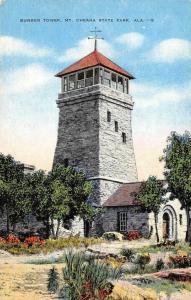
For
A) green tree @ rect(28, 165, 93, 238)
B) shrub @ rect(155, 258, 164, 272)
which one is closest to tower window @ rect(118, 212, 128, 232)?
green tree @ rect(28, 165, 93, 238)

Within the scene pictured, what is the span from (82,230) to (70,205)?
477 cm

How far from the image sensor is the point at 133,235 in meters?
30.8

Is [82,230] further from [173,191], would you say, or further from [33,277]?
[33,277]

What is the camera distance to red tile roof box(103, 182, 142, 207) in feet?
109

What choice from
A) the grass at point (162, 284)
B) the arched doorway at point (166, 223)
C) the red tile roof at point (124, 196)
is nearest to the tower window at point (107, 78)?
the red tile roof at point (124, 196)

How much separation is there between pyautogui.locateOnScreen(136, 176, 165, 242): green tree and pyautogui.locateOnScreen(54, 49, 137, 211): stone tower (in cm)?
489

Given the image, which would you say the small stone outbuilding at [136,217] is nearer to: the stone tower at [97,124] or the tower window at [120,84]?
the stone tower at [97,124]

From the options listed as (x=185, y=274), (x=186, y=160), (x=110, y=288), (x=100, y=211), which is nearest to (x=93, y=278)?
(x=110, y=288)

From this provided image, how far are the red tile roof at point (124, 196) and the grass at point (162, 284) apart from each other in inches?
694

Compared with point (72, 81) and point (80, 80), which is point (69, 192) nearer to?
point (80, 80)

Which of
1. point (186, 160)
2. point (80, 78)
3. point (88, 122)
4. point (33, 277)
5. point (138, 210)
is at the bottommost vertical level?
point (33, 277)

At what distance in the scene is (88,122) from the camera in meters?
35.4

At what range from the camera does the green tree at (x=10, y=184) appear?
27734 millimetres

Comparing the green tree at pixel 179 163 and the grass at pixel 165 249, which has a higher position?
the green tree at pixel 179 163
